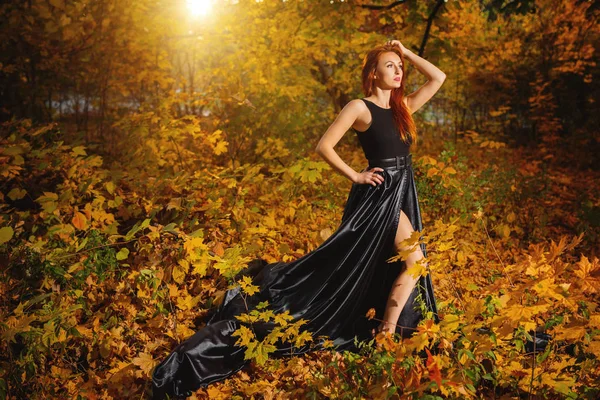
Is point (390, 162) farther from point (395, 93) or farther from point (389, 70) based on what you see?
point (389, 70)

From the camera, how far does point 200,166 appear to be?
21.0ft

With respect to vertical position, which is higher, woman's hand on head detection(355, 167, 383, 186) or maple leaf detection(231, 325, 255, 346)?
woman's hand on head detection(355, 167, 383, 186)

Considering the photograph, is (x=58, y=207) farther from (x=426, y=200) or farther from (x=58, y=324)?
(x=426, y=200)

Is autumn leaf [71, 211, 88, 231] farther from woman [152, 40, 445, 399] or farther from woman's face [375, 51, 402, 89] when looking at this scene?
woman's face [375, 51, 402, 89]

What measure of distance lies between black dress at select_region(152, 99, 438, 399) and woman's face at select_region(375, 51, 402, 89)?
0.17 m

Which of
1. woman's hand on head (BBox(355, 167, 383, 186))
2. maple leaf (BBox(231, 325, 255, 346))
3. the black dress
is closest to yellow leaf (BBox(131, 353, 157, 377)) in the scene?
the black dress

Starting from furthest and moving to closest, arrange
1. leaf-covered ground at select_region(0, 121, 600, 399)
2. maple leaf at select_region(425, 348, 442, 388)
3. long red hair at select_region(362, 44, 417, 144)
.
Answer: long red hair at select_region(362, 44, 417, 144) < leaf-covered ground at select_region(0, 121, 600, 399) < maple leaf at select_region(425, 348, 442, 388)

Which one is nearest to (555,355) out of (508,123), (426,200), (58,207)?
(426,200)

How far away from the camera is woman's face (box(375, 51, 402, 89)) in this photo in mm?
2830

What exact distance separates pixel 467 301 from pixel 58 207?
352cm

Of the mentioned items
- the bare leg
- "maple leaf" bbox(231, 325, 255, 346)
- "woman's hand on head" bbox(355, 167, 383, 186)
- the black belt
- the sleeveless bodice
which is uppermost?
the sleeveless bodice

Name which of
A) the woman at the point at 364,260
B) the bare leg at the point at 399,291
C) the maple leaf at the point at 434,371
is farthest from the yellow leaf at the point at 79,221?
the maple leaf at the point at 434,371

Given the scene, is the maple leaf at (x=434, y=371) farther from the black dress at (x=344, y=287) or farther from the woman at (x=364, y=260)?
the woman at (x=364, y=260)

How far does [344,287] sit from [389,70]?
1436mm
